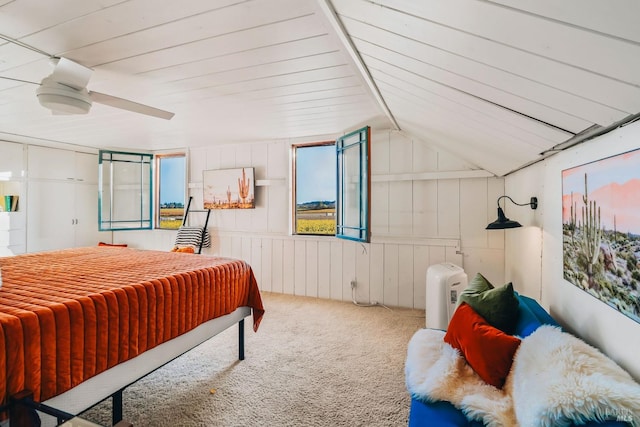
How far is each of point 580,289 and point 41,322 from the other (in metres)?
2.44

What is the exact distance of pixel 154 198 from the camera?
5125 millimetres

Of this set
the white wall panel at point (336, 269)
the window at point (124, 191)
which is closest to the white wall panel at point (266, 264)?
the white wall panel at point (336, 269)

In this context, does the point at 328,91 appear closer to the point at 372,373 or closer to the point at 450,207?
the point at 450,207

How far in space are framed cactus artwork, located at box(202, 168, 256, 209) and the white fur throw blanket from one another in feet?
10.8

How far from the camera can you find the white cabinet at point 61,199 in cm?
424

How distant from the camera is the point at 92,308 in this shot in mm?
1377

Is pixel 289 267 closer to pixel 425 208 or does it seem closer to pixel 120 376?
pixel 425 208

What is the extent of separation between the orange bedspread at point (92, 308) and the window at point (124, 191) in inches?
103

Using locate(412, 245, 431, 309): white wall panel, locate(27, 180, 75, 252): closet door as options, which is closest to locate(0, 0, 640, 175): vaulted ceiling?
locate(412, 245, 431, 309): white wall panel

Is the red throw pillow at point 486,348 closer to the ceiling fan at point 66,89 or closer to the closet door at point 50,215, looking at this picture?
the ceiling fan at point 66,89

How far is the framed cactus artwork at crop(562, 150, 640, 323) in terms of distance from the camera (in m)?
1.04

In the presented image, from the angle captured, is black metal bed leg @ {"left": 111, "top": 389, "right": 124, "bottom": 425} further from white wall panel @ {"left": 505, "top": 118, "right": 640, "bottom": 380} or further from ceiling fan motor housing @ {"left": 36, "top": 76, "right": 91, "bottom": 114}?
white wall panel @ {"left": 505, "top": 118, "right": 640, "bottom": 380}

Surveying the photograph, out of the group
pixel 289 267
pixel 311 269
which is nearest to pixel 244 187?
pixel 289 267

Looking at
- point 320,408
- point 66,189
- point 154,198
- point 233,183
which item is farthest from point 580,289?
point 66,189
